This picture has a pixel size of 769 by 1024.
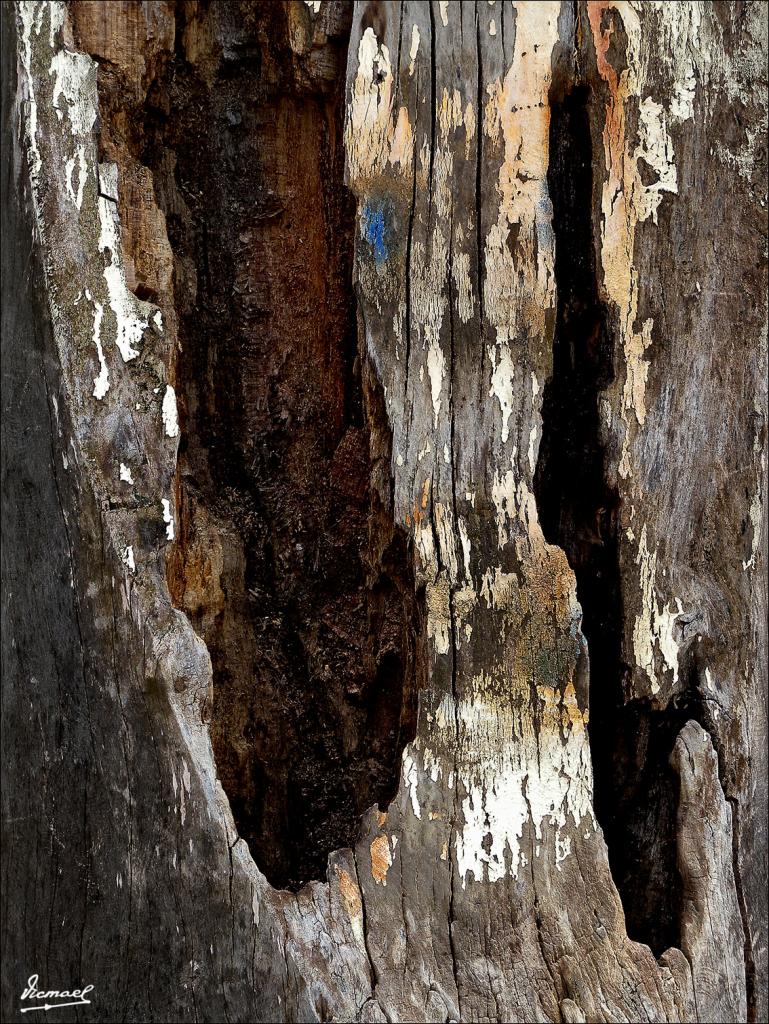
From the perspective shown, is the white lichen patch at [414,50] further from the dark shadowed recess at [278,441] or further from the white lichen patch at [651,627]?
the white lichen patch at [651,627]

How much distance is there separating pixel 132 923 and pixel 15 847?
0.26 metres

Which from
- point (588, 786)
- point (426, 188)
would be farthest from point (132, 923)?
point (426, 188)

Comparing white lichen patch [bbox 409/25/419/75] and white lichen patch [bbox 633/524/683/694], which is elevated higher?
white lichen patch [bbox 409/25/419/75]

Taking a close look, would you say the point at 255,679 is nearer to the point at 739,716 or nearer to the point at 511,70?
the point at 739,716

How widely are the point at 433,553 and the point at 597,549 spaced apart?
29 centimetres

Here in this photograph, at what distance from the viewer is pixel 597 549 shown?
145 cm

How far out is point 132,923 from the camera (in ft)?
4.69

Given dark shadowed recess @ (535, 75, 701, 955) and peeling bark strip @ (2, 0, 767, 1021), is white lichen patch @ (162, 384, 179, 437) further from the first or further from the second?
dark shadowed recess @ (535, 75, 701, 955)

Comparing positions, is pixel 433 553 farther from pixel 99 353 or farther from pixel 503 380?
pixel 99 353

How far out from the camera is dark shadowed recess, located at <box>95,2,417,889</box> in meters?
1.49

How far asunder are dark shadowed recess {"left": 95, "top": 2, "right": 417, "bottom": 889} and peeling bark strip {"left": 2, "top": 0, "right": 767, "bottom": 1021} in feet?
0.03

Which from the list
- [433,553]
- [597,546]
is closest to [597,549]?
[597,546]

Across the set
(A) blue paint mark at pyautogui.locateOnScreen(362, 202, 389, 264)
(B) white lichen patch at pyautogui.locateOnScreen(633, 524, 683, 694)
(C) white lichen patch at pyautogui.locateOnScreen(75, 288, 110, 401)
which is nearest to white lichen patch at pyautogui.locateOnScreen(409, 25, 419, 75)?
(A) blue paint mark at pyautogui.locateOnScreen(362, 202, 389, 264)

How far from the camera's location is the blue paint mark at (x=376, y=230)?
1.44 metres
